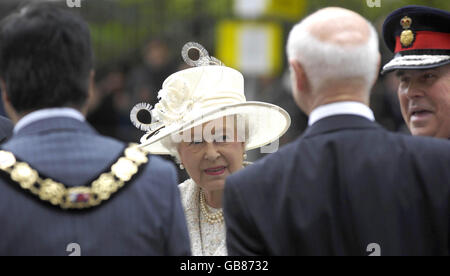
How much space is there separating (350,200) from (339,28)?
0.60 m

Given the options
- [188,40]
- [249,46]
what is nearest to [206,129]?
[249,46]

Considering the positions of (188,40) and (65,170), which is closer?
(65,170)

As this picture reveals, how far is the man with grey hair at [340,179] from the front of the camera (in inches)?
119

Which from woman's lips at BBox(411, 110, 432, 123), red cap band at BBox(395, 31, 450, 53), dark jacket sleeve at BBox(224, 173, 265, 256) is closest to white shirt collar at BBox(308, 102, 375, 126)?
dark jacket sleeve at BBox(224, 173, 265, 256)

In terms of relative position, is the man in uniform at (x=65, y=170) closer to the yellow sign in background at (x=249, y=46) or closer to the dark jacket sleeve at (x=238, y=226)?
the dark jacket sleeve at (x=238, y=226)

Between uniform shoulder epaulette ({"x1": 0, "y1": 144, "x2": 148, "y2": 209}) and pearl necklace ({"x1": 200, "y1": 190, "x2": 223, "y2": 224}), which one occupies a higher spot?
uniform shoulder epaulette ({"x1": 0, "y1": 144, "x2": 148, "y2": 209})

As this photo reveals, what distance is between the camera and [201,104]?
4.70m

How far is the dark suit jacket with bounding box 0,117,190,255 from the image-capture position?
288 centimetres

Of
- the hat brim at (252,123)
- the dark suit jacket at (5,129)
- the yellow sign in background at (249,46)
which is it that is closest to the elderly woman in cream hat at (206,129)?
the hat brim at (252,123)

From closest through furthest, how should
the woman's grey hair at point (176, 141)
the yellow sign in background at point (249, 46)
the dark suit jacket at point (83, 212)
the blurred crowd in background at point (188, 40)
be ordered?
the dark suit jacket at point (83, 212) → the woman's grey hair at point (176, 141) → the yellow sign in background at point (249, 46) → the blurred crowd in background at point (188, 40)

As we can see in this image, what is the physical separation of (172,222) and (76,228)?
0.33 m

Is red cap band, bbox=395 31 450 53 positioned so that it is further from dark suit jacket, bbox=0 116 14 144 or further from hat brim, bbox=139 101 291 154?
dark suit jacket, bbox=0 116 14 144

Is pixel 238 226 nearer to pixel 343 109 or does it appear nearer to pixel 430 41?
pixel 343 109

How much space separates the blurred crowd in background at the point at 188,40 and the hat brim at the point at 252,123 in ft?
9.68
